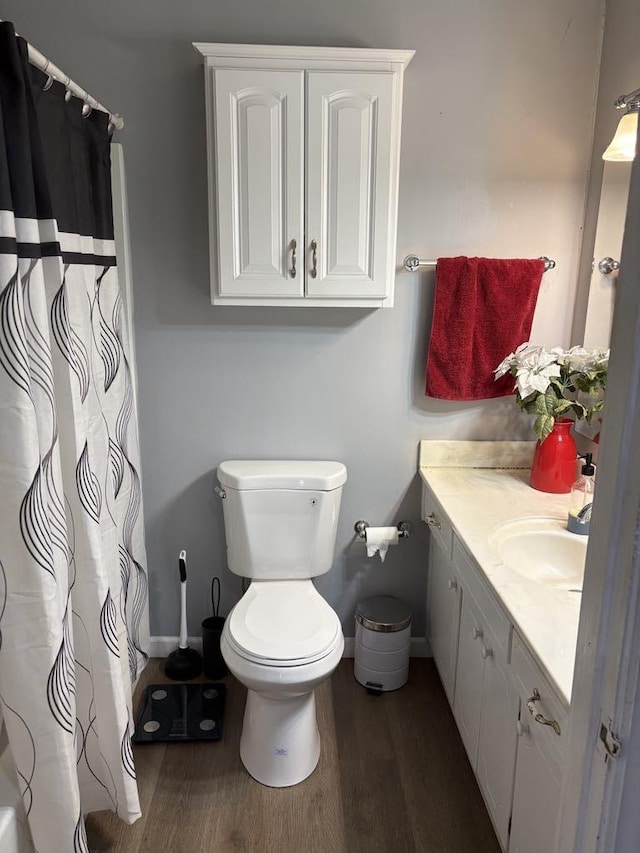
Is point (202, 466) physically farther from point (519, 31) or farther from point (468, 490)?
point (519, 31)

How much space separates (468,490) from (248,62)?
1.49m

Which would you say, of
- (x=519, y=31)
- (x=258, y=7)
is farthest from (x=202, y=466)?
(x=519, y=31)

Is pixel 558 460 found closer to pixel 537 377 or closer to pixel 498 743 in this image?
pixel 537 377

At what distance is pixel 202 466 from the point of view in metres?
2.35

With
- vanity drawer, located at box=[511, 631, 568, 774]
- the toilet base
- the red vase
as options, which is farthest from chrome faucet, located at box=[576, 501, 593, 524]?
the toilet base

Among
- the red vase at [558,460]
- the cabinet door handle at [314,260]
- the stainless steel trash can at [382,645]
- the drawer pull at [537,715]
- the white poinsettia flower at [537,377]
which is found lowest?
the stainless steel trash can at [382,645]

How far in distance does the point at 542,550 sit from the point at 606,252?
0.98 metres

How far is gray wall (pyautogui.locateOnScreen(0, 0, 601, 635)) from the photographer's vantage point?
2014 mm

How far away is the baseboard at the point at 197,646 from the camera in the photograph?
2500 mm

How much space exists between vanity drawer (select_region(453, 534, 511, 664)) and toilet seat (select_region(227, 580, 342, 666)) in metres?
0.44

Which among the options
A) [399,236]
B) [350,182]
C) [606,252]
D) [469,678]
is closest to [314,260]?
[350,182]

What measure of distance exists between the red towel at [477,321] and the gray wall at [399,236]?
0.08m

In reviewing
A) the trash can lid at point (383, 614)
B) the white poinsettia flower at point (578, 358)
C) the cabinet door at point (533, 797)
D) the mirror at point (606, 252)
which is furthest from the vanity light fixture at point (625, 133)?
the trash can lid at point (383, 614)

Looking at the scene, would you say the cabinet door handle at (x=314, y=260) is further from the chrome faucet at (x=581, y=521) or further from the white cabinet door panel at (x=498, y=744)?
the white cabinet door panel at (x=498, y=744)
